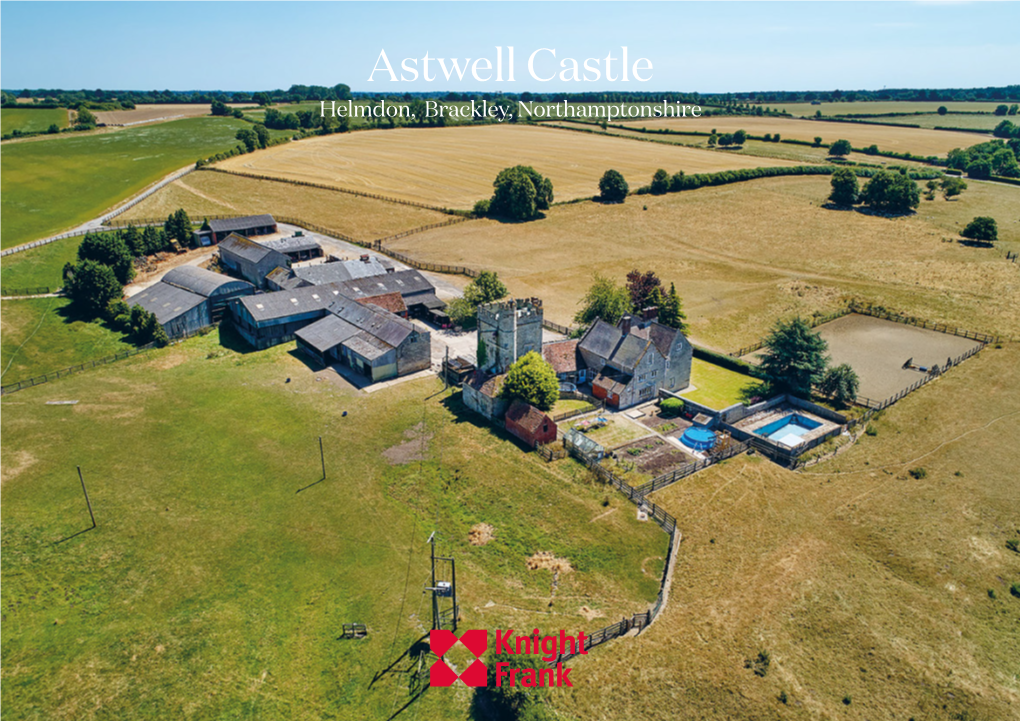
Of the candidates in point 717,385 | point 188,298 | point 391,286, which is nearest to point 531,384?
point 717,385

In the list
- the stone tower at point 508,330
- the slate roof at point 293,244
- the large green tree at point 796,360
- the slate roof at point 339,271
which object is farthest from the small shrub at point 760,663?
the slate roof at point 293,244

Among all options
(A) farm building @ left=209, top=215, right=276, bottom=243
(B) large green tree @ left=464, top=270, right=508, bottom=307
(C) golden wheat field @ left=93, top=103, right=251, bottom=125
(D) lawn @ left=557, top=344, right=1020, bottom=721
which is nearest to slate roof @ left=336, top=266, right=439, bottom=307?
(B) large green tree @ left=464, top=270, right=508, bottom=307

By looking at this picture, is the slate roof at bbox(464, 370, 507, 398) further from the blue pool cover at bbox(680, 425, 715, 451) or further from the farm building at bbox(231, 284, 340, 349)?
the farm building at bbox(231, 284, 340, 349)

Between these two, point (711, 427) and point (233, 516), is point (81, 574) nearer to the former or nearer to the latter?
point (233, 516)

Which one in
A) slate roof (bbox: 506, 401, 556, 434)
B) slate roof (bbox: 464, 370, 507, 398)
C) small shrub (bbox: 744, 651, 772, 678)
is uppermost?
slate roof (bbox: 464, 370, 507, 398)

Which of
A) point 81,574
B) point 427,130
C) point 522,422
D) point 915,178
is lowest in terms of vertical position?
point 81,574

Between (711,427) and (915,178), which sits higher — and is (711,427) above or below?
below

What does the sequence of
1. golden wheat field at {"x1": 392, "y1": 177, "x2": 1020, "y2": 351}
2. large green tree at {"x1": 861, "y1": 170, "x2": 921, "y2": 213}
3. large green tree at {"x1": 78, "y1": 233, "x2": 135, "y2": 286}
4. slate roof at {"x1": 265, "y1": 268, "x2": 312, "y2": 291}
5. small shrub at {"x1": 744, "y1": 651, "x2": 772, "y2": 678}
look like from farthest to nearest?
large green tree at {"x1": 861, "y1": 170, "x2": 921, "y2": 213}, large green tree at {"x1": 78, "y1": 233, "x2": 135, "y2": 286}, golden wheat field at {"x1": 392, "y1": 177, "x2": 1020, "y2": 351}, slate roof at {"x1": 265, "y1": 268, "x2": 312, "y2": 291}, small shrub at {"x1": 744, "y1": 651, "x2": 772, "y2": 678}

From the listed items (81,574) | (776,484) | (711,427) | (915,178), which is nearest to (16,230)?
(81,574)
